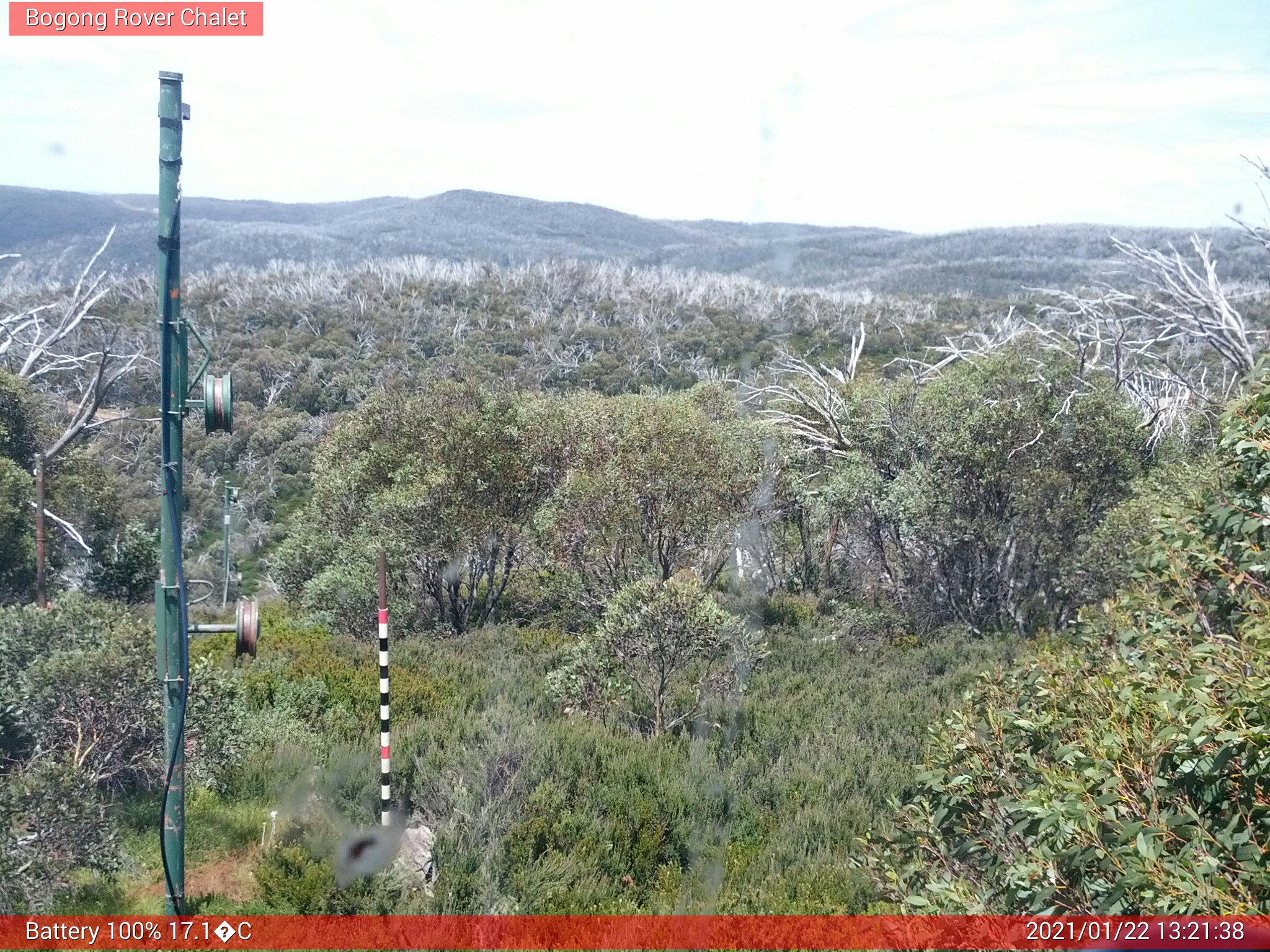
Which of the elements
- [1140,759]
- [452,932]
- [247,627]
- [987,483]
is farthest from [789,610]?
[1140,759]

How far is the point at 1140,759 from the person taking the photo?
324 centimetres

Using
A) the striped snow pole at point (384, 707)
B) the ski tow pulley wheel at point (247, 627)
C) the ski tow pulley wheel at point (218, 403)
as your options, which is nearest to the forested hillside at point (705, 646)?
the striped snow pole at point (384, 707)

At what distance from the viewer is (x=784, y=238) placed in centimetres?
1034

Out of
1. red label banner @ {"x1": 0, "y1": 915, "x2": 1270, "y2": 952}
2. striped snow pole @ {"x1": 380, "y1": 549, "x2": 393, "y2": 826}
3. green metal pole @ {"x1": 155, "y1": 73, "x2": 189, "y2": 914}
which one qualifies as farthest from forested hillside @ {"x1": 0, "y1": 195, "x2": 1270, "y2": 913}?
green metal pole @ {"x1": 155, "y1": 73, "x2": 189, "y2": 914}

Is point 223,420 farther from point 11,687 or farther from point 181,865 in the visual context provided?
point 11,687

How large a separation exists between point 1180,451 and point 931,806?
354 inches

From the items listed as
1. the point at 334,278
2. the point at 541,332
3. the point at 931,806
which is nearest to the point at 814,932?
the point at 931,806

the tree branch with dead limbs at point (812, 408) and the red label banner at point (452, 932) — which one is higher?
the tree branch with dead limbs at point (812, 408)

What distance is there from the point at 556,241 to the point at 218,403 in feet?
246

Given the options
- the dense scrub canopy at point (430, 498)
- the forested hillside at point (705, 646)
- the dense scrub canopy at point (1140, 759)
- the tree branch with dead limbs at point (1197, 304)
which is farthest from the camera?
the dense scrub canopy at point (430, 498)

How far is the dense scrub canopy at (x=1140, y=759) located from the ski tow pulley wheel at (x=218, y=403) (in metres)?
3.39

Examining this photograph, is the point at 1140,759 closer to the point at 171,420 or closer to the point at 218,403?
the point at 218,403

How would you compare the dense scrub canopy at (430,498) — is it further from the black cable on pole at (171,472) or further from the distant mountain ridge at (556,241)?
the distant mountain ridge at (556,241)

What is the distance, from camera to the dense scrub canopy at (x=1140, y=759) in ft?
9.44
